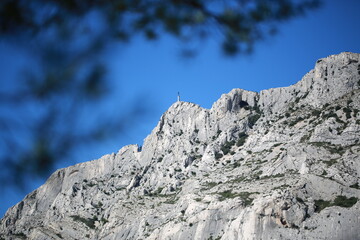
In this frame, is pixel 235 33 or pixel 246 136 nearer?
pixel 235 33

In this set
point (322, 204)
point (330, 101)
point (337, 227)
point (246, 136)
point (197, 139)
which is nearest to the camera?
point (337, 227)

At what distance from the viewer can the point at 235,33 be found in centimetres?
1147

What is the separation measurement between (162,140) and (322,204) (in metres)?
53.7

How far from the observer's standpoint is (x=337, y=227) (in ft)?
169

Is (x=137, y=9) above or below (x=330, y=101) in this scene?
below

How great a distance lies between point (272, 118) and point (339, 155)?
93.7ft

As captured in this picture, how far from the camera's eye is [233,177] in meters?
78.4

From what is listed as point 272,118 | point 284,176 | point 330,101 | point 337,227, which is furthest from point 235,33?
point 272,118

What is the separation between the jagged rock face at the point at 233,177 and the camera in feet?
188

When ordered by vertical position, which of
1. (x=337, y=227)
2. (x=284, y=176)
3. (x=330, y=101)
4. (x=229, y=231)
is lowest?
(x=337, y=227)

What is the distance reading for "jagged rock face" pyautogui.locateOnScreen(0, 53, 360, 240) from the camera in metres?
57.3

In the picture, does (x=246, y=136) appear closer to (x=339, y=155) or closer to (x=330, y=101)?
(x=330, y=101)

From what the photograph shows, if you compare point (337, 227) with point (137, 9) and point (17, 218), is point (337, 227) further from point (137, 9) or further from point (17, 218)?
point (17, 218)

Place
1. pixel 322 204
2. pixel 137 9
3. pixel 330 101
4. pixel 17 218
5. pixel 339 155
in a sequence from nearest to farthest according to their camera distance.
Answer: pixel 137 9 < pixel 322 204 < pixel 339 155 < pixel 330 101 < pixel 17 218
